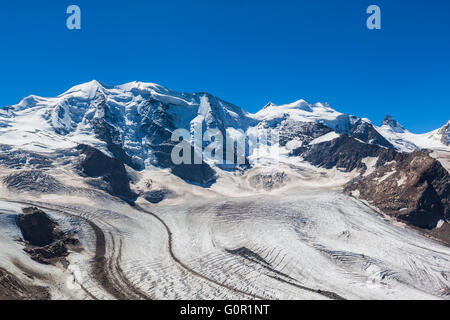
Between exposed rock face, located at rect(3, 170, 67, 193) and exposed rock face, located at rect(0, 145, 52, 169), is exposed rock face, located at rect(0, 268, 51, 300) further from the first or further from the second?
exposed rock face, located at rect(0, 145, 52, 169)

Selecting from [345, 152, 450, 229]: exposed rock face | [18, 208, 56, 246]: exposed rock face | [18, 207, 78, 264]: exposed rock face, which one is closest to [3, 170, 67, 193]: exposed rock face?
[18, 207, 78, 264]: exposed rock face

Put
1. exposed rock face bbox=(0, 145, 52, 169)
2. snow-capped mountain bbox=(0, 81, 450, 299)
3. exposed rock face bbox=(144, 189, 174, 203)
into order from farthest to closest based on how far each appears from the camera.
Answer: exposed rock face bbox=(144, 189, 174, 203) < exposed rock face bbox=(0, 145, 52, 169) < snow-capped mountain bbox=(0, 81, 450, 299)

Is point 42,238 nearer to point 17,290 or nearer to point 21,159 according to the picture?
point 17,290

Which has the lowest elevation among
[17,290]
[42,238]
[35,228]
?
[17,290]

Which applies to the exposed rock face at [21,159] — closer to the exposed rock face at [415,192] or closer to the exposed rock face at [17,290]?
the exposed rock face at [17,290]

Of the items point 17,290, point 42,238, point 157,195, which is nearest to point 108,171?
point 157,195

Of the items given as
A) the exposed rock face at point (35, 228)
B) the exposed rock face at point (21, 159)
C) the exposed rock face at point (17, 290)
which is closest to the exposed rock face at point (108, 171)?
the exposed rock face at point (21, 159)

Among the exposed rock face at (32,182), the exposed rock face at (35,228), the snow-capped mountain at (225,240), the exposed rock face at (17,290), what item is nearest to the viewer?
the exposed rock face at (17,290)
